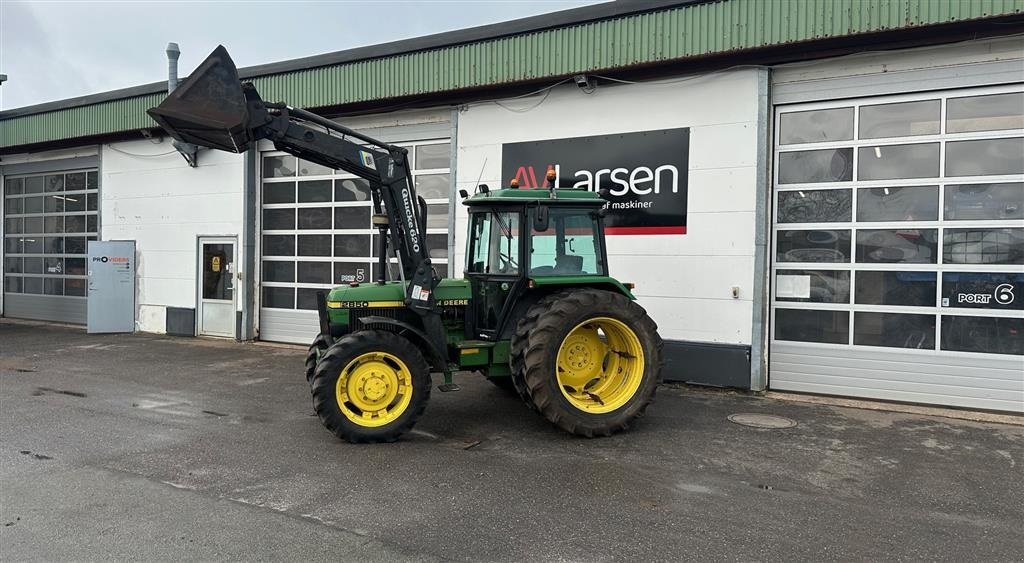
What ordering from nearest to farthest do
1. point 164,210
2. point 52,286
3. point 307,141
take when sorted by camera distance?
point 307,141
point 164,210
point 52,286

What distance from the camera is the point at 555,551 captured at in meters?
3.71

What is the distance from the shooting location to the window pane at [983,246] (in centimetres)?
711

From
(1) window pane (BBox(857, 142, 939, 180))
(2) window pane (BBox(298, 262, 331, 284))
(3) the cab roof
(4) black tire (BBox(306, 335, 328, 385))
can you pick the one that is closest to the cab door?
(3) the cab roof

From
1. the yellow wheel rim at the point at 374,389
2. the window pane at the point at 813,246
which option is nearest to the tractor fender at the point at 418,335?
the yellow wheel rim at the point at 374,389

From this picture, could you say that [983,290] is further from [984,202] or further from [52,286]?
[52,286]

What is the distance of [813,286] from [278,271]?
9.69m

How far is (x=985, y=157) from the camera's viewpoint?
7.28 metres

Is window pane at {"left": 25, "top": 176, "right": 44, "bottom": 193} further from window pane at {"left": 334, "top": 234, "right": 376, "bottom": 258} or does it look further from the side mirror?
the side mirror

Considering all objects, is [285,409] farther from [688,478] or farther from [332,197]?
[332,197]

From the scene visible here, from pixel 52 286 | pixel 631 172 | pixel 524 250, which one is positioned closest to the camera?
pixel 524 250

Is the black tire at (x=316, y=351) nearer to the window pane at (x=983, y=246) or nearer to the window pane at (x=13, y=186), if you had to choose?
the window pane at (x=983, y=246)

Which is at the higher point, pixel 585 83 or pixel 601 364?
pixel 585 83

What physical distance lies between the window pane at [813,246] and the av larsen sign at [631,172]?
1298mm

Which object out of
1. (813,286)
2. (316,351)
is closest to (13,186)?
(316,351)
